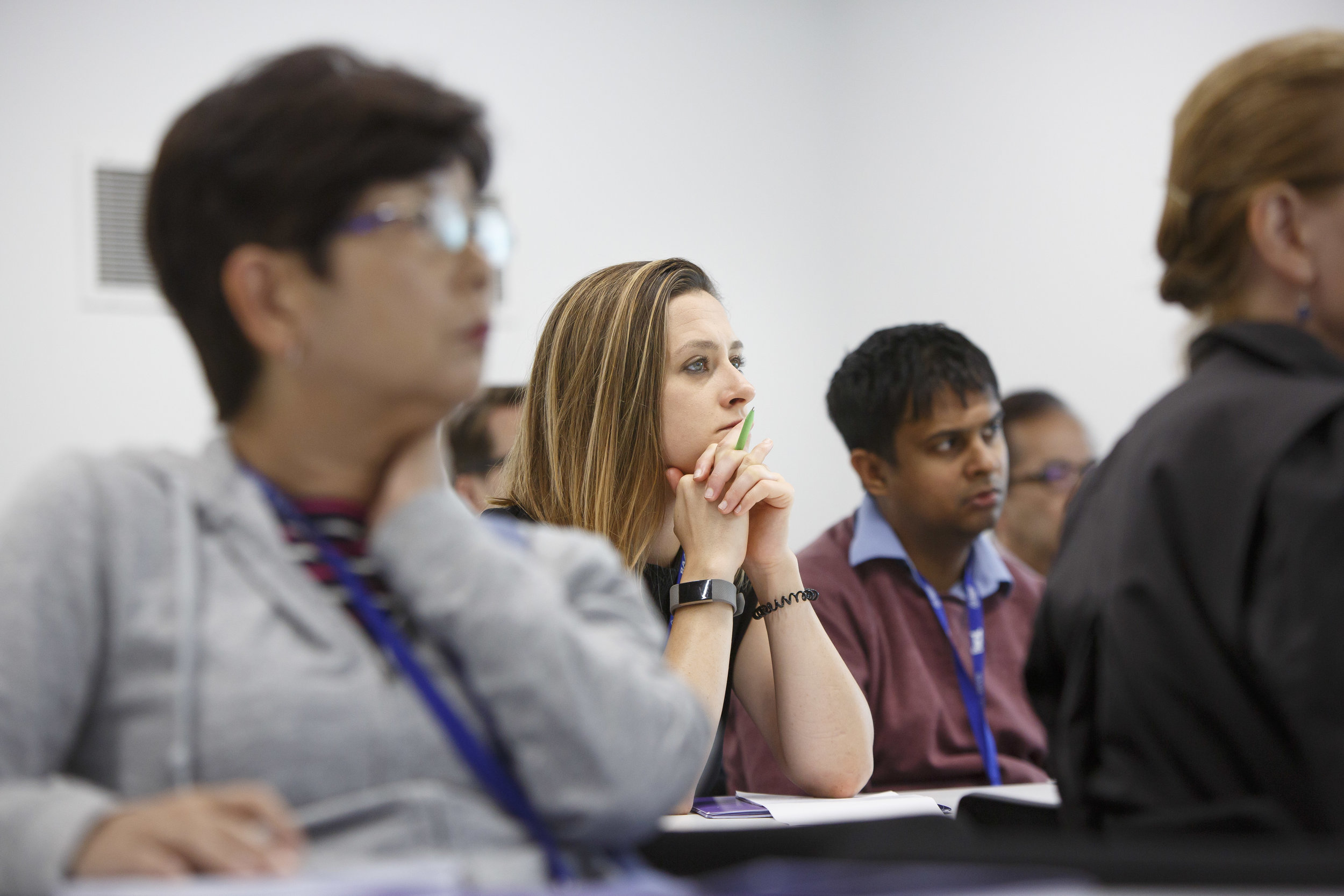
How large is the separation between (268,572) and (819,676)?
1109 mm

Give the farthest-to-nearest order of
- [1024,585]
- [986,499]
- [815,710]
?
1. [1024,585]
2. [986,499]
3. [815,710]

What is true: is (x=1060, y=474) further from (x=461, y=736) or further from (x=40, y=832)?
(x=40, y=832)

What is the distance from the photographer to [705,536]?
72.9 inches

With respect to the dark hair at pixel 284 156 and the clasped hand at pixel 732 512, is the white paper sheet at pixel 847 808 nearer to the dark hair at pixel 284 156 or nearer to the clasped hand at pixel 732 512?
the clasped hand at pixel 732 512

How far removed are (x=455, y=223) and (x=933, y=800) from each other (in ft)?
3.91

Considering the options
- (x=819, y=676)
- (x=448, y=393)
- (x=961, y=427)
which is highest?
(x=448, y=393)

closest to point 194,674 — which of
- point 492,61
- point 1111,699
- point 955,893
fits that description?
point 955,893

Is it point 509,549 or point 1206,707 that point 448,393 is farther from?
point 1206,707

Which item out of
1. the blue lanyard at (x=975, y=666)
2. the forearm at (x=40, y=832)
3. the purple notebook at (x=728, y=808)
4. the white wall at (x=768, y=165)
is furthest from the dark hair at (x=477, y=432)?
the forearm at (x=40, y=832)

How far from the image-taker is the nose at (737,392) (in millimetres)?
2018

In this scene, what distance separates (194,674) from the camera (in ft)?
2.96

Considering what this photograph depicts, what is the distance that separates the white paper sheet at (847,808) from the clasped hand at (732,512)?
1.17 feet

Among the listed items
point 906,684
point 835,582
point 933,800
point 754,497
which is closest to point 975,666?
point 906,684

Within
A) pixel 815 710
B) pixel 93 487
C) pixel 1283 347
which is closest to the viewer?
pixel 93 487
